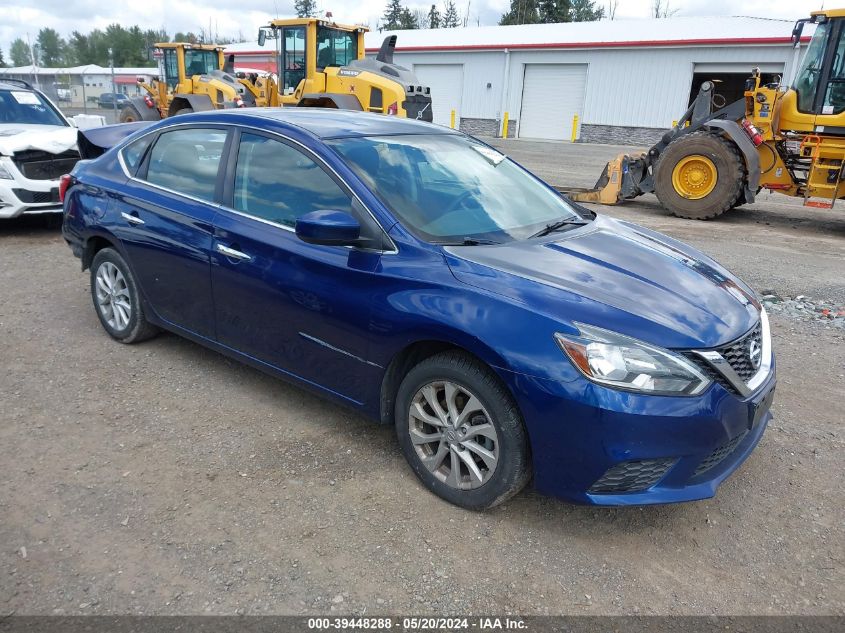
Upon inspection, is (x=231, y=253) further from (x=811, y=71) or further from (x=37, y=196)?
(x=811, y=71)

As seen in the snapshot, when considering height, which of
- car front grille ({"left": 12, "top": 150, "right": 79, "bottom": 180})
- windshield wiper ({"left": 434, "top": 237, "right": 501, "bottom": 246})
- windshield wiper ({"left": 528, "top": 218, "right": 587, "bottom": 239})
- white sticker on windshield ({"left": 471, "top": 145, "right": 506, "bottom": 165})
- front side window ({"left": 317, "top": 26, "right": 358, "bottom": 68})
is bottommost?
car front grille ({"left": 12, "top": 150, "right": 79, "bottom": 180})

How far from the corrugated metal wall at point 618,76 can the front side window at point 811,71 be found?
17534mm

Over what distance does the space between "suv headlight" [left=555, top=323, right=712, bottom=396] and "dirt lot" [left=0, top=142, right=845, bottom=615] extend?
2.57ft

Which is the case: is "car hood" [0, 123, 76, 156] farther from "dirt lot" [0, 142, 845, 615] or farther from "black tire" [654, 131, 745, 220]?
"black tire" [654, 131, 745, 220]

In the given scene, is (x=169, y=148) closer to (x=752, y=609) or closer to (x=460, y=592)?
(x=460, y=592)

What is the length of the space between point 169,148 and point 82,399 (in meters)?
1.69

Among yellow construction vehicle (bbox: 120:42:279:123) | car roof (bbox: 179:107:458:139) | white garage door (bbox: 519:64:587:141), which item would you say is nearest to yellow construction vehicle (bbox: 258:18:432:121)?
yellow construction vehicle (bbox: 120:42:279:123)

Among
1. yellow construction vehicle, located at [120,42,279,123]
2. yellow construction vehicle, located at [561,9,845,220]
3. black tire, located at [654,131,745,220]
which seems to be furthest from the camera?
yellow construction vehicle, located at [120,42,279,123]

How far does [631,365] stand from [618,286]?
0.48 metres

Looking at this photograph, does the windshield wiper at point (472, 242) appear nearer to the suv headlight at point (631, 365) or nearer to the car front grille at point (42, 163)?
the suv headlight at point (631, 365)

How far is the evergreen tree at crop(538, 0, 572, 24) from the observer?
60.9 m

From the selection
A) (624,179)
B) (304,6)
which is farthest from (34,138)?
(304,6)

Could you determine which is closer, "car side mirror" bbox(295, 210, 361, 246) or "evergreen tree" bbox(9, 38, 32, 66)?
"car side mirror" bbox(295, 210, 361, 246)

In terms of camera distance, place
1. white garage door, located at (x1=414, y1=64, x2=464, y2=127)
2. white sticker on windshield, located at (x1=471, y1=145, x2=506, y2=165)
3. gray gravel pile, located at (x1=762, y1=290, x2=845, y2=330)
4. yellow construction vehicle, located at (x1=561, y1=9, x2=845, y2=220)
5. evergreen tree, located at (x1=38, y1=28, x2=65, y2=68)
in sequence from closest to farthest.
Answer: white sticker on windshield, located at (x1=471, y1=145, x2=506, y2=165) < gray gravel pile, located at (x1=762, y1=290, x2=845, y2=330) < yellow construction vehicle, located at (x1=561, y1=9, x2=845, y2=220) < white garage door, located at (x1=414, y1=64, x2=464, y2=127) < evergreen tree, located at (x1=38, y1=28, x2=65, y2=68)
